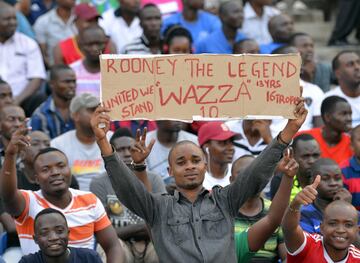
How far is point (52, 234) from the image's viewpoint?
24.8ft

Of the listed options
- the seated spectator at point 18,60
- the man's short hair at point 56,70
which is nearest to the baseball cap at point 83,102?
the man's short hair at point 56,70

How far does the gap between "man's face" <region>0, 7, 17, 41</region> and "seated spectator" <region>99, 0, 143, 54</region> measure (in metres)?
1.44

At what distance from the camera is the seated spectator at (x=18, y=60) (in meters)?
11.9

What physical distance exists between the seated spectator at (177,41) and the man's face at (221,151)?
2435mm

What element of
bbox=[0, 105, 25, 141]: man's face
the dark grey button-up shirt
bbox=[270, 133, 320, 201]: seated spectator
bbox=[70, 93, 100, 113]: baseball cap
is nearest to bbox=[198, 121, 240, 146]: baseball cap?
bbox=[270, 133, 320, 201]: seated spectator

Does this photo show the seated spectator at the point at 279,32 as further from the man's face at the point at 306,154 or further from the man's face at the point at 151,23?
the man's face at the point at 306,154

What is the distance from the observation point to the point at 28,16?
1388 cm

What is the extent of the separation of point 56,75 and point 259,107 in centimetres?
454

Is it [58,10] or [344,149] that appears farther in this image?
[58,10]

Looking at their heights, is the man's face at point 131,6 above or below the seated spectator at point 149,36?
above

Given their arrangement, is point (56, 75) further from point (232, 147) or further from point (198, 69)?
point (198, 69)

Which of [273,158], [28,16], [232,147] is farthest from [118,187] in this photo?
[28,16]

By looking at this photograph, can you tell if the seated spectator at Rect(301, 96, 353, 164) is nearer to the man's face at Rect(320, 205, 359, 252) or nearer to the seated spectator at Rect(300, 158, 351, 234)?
the seated spectator at Rect(300, 158, 351, 234)

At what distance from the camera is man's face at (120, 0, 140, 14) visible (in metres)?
13.1
